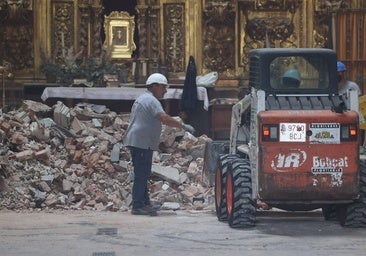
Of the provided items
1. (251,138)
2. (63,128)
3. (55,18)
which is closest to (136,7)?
(55,18)

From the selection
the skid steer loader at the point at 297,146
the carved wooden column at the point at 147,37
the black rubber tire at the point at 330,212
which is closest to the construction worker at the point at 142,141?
the skid steer loader at the point at 297,146

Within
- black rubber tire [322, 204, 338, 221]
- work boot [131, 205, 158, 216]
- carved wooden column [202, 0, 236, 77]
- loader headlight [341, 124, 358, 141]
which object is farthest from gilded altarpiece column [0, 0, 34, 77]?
loader headlight [341, 124, 358, 141]

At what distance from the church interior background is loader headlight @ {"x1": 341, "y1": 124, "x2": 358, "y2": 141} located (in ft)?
34.9

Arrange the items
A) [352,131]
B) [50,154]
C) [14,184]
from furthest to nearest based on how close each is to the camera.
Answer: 1. [50,154]
2. [14,184]
3. [352,131]

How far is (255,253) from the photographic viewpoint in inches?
344

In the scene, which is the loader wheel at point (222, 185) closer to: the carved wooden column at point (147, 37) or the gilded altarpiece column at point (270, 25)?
the carved wooden column at point (147, 37)

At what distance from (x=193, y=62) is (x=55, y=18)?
12.7 ft

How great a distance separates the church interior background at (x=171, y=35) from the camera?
20750 millimetres

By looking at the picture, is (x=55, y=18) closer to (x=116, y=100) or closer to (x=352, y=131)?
(x=116, y=100)

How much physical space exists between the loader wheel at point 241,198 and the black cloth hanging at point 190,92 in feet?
27.3

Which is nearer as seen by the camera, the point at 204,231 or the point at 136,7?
the point at 204,231

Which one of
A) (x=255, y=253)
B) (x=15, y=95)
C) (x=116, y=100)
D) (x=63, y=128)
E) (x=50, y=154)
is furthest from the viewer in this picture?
(x=15, y=95)

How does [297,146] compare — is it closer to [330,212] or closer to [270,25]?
[330,212]

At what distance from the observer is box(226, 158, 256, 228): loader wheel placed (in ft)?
33.1
